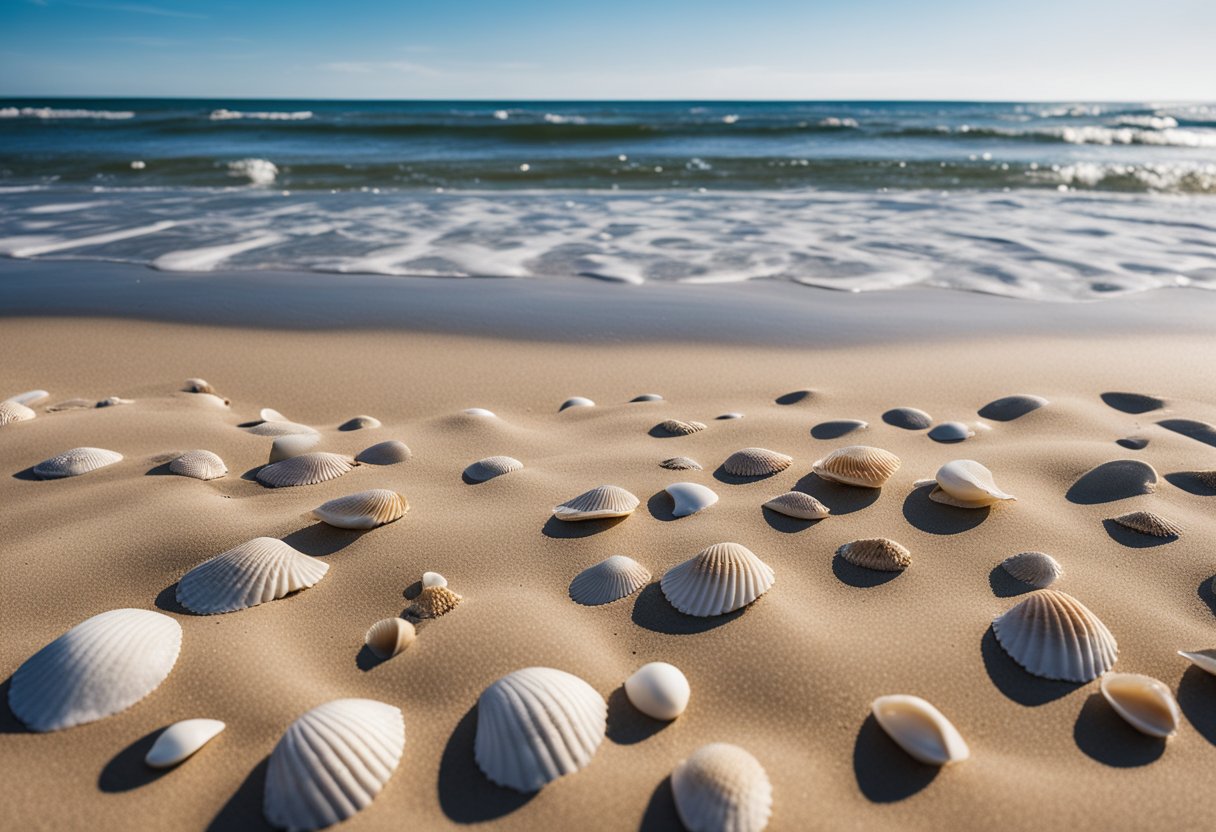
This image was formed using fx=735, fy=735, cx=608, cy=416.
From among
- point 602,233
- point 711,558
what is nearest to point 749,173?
point 602,233

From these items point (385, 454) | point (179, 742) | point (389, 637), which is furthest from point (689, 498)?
point (179, 742)

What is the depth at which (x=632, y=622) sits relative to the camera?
1604 millimetres

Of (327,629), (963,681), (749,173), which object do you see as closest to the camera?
(963,681)

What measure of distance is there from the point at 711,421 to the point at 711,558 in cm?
119

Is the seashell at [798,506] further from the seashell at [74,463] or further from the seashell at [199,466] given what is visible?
the seashell at [74,463]

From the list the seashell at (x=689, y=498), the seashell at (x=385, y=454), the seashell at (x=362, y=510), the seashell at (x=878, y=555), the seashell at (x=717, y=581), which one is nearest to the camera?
the seashell at (x=717, y=581)

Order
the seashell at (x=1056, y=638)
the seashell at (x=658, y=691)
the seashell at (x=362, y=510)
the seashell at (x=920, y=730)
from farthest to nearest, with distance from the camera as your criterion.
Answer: the seashell at (x=362, y=510) < the seashell at (x=1056, y=638) < the seashell at (x=658, y=691) < the seashell at (x=920, y=730)

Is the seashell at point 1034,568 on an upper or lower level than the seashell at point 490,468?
upper

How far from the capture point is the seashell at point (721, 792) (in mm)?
1115

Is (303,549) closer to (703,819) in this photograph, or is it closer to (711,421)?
(703,819)

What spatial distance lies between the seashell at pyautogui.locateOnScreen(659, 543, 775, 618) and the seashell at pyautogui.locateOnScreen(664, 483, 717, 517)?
32 centimetres

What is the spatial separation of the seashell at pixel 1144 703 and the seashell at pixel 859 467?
0.82 metres

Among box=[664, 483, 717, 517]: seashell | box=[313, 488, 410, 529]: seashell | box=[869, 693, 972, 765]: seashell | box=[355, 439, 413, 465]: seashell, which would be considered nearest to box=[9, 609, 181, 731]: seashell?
box=[313, 488, 410, 529]: seashell

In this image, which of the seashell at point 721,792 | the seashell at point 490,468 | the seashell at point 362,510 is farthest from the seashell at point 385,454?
the seashell at point 721,792
